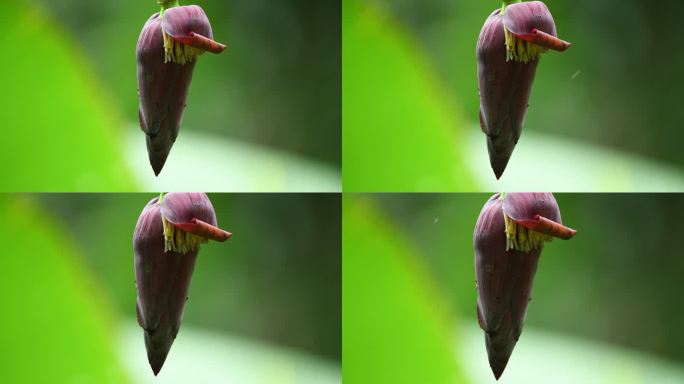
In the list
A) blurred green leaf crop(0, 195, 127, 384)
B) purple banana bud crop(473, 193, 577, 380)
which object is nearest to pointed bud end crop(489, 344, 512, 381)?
purple banana bud crop(473, 193, 577, 380)

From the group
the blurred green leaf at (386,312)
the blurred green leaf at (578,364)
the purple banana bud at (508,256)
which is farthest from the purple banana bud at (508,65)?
the blurred green leaf at (578,364)

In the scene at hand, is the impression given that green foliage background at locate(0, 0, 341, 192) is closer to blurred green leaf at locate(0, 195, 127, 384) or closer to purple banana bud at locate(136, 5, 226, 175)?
purple banana bud at locate(136, 5, 226, 175)

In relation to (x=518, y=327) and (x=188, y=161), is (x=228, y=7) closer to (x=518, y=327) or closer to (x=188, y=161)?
(x=188, y=161)

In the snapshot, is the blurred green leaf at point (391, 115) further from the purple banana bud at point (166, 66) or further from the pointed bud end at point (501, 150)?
the purple banana bud at point (166, 66)

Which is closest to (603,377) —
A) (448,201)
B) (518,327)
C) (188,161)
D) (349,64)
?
(518,327)

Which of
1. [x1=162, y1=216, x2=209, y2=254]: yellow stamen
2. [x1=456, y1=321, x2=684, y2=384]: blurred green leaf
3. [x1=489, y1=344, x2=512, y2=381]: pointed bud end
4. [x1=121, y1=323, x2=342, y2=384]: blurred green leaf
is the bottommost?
[x1=121, y1=323, x2=342, y2=384]: blurred green leaf

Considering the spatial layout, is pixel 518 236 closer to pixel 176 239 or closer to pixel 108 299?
pixel 176 239

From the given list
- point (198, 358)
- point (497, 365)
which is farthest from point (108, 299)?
point (497, 365)
